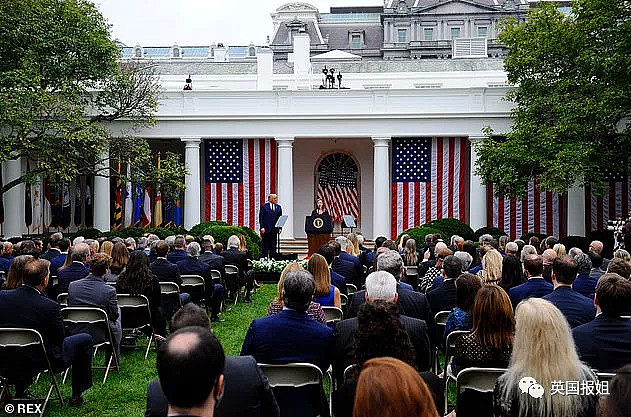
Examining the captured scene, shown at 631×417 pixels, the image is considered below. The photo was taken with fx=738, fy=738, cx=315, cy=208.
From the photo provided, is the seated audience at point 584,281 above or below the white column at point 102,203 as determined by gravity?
below

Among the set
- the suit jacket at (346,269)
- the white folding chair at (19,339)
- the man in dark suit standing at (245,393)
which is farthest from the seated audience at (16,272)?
the suit jacket at (346,269)

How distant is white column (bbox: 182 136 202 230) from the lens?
88.1 ft

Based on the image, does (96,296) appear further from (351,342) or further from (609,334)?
(609,334)

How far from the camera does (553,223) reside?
84.4 ft

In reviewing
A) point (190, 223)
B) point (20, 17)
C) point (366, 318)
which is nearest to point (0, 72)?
point (20, 17)

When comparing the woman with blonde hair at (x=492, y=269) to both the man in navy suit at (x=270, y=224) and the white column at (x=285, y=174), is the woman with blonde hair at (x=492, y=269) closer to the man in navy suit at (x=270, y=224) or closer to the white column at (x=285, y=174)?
the man in navy suit at (x=270, y=224)

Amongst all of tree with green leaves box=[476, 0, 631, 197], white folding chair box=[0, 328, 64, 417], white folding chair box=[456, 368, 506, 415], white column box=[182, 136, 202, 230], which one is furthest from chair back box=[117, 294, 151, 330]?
white column box=[182, 136, 202, 230]

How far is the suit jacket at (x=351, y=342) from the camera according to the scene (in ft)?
18.4

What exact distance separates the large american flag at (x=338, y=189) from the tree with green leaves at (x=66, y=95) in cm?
677

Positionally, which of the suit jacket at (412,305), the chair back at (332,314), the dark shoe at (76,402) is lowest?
the dark shoe at (76,402)

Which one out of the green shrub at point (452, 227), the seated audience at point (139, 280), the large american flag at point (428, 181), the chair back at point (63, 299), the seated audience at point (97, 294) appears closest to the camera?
the seated audience at point (97, 294)

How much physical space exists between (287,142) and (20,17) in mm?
9765

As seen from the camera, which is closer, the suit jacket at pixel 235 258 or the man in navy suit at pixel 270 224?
the suit jacket at pixel 235 258

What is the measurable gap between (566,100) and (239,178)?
37.7 ft
